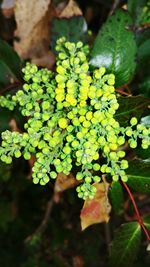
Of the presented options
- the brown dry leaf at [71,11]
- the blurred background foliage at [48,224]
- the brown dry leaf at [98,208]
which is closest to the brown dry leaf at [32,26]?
the brown dry leaf at [71,11]

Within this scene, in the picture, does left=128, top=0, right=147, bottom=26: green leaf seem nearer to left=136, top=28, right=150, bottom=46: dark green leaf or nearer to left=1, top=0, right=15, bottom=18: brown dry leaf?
left=136, top=28, right=150, bottom=46: dark green leaf

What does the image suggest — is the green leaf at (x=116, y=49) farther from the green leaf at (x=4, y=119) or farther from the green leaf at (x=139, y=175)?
the green leaf at (x=4, y=119)

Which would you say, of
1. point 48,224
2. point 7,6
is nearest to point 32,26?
point 7,6

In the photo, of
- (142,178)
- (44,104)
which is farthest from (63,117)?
(142,178)

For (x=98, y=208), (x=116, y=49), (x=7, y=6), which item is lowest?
(x=98, y=208)

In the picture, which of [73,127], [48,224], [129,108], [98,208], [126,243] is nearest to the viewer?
[73,127]

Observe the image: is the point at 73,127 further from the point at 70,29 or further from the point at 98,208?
the point at 70,29
